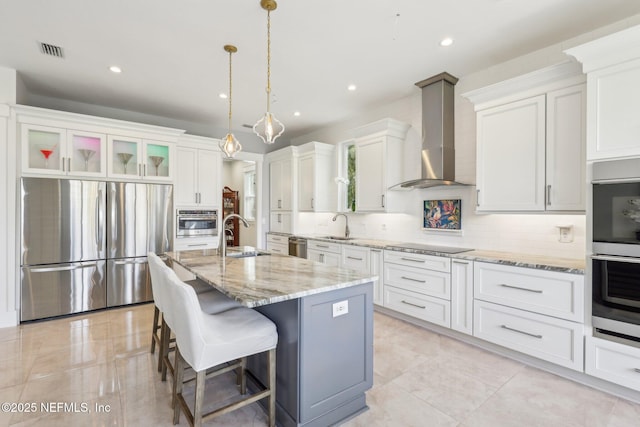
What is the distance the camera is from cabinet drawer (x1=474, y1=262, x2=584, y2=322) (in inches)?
90.8

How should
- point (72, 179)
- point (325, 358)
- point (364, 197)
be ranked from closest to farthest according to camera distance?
point (325, 358) < point (72, 179) < point (364, 197)

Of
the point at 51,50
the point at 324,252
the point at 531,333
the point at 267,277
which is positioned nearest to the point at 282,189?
the point at 324,252

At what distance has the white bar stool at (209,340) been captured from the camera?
1550 millimetres

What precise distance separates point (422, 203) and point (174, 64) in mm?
3375

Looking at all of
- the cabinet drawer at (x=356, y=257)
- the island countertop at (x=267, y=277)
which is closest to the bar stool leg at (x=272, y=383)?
the island countertop at (x=267, y=277)

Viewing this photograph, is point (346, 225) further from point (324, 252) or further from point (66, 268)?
point (66, 268)

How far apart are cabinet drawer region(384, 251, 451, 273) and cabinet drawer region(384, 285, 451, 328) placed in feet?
1.07

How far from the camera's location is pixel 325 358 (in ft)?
5.86

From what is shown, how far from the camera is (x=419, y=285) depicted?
3.33 m

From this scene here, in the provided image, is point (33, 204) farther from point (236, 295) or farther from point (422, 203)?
point (422, 203)

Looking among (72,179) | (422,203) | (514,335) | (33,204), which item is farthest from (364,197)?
(33,204)

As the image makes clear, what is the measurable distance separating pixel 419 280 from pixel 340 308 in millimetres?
1778

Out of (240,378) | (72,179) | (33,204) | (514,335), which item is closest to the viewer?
(240,378)

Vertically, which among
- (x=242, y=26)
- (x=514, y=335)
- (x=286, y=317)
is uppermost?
(x=242, y=26)
